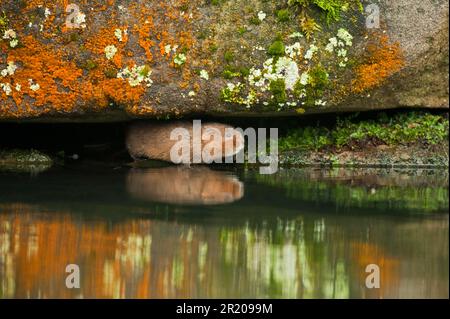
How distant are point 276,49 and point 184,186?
2.16 m

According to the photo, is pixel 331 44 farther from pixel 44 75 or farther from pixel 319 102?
pixel 44 75

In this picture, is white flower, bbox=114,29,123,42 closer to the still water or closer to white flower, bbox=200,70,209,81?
white flower, bbox=200,70,209,81

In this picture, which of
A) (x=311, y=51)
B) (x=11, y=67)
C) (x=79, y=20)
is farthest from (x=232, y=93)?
(x=11, y=67)

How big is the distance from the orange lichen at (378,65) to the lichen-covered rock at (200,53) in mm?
12

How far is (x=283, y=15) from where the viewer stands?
10.2m

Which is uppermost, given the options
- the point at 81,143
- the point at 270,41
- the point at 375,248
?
the point at 270,41

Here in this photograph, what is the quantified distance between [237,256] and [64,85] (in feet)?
15.6

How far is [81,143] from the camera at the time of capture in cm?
1212

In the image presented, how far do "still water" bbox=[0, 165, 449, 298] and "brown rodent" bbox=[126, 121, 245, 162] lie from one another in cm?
81

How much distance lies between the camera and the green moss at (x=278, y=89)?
1031 centimetres

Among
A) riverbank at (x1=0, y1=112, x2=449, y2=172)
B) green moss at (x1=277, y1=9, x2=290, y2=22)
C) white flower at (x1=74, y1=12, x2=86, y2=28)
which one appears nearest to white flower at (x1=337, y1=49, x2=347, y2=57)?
green moss at (x1=277, y1=9, x2=290, y2=22)

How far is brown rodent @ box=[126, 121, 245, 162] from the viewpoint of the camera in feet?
35.3
